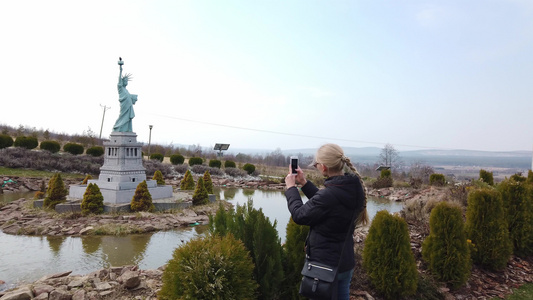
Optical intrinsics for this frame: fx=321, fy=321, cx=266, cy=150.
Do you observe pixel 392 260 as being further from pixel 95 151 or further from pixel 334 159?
pixel 95 151

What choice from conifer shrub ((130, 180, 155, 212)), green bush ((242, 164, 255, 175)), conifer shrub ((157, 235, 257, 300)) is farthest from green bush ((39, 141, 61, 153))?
→ conifer shrub ((157, 235, 257, 300))

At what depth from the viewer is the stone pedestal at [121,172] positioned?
36.6 feet

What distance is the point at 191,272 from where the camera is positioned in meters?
2.58

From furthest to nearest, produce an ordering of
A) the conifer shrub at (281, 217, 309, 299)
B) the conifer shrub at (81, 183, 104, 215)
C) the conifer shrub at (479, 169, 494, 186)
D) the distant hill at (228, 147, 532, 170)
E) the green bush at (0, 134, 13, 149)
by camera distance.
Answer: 1. the distant hill at (228, 147, 532, 170)
2. the green bush at (0, 134, 13, 149)
3. the conifer shrub at (479, 169, 494, 186)
4. the conifer shrub at (81, 183, 104, 215)
5. the conifer shrub at (281, 217, 309, 299)

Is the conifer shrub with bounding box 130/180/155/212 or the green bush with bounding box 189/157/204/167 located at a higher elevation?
the green bush with bounding box 189/157/204/167

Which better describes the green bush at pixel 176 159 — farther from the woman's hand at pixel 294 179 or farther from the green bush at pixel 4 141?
the woman's hand at pixel 294 179

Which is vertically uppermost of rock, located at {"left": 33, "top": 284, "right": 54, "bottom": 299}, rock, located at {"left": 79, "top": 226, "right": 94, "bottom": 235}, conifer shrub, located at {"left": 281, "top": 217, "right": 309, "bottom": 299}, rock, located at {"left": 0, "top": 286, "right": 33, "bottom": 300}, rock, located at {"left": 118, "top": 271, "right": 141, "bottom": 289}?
conifer shrub, located at {"left": 281, "top": 217, "right": 309, "bottom": 299}

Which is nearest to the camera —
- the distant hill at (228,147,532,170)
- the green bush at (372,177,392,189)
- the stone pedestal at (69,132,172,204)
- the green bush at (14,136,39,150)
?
the stone pedestal at (69,132,172,204)

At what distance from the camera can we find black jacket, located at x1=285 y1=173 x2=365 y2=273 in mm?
2219

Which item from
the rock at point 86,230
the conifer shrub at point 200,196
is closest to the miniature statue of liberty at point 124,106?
the conifer shrub at point 200,196

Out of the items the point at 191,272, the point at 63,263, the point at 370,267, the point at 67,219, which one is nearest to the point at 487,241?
the point at 370,267

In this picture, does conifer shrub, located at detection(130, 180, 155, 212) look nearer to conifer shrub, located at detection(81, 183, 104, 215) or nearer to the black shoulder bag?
conifer shrub, located at detection(81, 183, 104, 215)

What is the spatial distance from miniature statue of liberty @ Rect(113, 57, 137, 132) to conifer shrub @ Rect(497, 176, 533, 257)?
38.7ft

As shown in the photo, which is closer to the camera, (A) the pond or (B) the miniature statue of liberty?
(A) the pond
